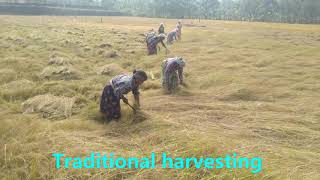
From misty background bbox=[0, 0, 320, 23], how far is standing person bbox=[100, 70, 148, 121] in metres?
59.7

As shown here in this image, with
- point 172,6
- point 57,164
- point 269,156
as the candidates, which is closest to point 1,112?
point 57,164

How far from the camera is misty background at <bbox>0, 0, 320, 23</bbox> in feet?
200

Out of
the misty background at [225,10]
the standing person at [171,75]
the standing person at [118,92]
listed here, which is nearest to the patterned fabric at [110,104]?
the standing person at [118,92]

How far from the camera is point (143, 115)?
18.5 feet

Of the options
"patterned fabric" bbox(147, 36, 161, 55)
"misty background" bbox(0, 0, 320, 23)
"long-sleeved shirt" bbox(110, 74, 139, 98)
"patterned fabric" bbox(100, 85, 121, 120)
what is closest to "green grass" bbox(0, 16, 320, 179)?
"patterned fabric" bbox(100, 85, 121, 120)

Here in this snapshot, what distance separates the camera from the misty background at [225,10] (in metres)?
60.9

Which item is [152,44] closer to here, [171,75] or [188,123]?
A: [171,75]

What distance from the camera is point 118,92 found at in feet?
18.2

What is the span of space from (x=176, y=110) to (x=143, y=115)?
1028mm

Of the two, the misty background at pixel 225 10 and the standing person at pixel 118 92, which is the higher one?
the misty background at pixel 225 10

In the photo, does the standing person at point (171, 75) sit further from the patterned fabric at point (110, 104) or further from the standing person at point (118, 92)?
the patterned fabric at point (110, 104)

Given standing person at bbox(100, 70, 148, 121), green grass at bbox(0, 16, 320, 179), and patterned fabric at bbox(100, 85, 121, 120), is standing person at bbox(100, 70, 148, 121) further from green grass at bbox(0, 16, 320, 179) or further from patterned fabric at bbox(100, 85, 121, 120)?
green grass at bbox(0, 16, 320, 179)

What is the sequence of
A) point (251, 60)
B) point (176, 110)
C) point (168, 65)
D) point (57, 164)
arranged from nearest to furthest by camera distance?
point (57, 164), point (176, 110), point (168, 65), point (251, 60)

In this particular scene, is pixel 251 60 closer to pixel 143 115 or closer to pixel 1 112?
pixel 143 115
